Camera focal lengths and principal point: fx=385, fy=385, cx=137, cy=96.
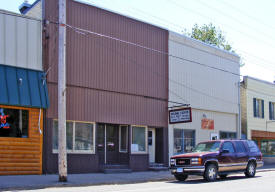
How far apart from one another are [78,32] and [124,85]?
396 centimetres

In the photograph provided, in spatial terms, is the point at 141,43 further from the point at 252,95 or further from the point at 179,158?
the point at 252,95

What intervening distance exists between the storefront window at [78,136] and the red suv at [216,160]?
15.6 feet

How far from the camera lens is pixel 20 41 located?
1716cm

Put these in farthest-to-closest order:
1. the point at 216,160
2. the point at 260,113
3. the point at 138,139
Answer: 1. the point at 260,113
2. the point at 138,139
3. the point at 216,160

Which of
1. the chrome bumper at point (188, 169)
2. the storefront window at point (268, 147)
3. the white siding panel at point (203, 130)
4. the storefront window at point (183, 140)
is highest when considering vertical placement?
the white siding panel at point (203, 130)

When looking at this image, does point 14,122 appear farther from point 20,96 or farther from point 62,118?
point 62,118

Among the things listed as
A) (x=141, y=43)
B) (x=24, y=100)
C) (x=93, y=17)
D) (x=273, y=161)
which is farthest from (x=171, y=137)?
(x=273, y=161)

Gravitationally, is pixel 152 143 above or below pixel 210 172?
above

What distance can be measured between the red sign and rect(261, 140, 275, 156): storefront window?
10.2 m

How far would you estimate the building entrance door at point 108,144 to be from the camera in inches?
809

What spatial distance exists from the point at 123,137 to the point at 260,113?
15.7 m

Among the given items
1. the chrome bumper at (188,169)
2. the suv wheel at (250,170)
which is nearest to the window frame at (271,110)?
the suv wheel at (250,170)

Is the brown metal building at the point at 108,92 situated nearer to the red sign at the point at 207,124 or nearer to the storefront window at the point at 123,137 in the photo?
the storefront window at the point at 123,137

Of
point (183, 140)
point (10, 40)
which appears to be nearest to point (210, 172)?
point (183, 140)
